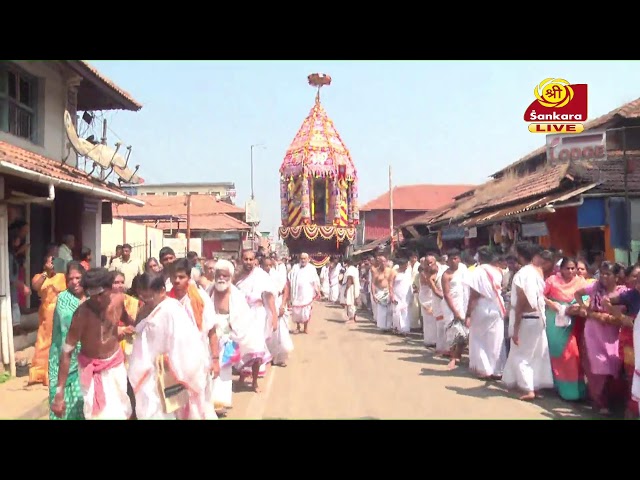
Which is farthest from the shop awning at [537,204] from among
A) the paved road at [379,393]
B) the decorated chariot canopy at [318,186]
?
the decorated chariot canopy at [318,186]

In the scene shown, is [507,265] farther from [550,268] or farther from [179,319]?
[179,319]

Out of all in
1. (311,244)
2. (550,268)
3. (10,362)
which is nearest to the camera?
(550,268)

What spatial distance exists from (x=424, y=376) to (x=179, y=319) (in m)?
4.67

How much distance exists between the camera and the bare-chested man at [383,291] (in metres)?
14.6

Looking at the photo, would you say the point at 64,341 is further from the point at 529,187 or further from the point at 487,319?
the point at 529,187

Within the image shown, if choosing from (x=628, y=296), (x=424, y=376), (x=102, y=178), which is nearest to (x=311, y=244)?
(x=102, y=178)

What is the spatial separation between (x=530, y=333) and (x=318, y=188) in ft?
89.0

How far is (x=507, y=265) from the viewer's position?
33.6 ft

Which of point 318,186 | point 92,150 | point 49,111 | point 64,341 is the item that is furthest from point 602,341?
point 318,186

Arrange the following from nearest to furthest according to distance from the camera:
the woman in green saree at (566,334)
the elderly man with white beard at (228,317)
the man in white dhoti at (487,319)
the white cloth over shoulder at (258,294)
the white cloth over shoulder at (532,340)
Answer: the elderly man with white beard at (228,317) → the woman in green saree at (566,334) → the white cloth over shoulder at (532,340) → the white cloth over shoulder at (258,294) → the man in white dhoti at (487,319)

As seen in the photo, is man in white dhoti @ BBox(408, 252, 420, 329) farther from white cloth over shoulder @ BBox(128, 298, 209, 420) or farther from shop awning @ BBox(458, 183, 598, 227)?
white cloth over shoulder @ BBox(128, 298, 209, 420)

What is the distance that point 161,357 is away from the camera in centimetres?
492

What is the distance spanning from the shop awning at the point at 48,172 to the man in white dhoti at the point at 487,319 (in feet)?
19.3

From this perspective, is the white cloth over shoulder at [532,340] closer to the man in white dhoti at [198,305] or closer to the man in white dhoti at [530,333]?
the man in white dhoti at [530,333]
